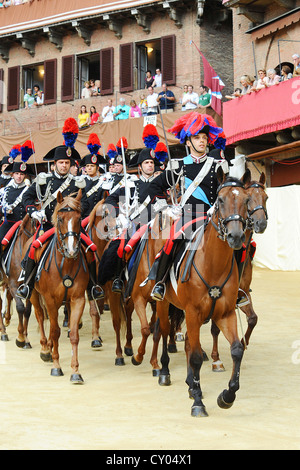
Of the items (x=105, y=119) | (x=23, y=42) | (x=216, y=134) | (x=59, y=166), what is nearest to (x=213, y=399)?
(x=216, y=134)

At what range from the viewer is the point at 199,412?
681cm

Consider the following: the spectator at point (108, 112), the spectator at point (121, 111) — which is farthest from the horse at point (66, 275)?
the spectator at point (108, 112)

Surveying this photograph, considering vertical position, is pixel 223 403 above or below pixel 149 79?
below

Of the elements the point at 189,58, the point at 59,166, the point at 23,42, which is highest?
the point at 23,42

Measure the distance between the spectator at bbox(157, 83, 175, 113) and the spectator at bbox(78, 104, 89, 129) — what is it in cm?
331

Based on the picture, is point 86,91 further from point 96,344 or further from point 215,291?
point 215,291

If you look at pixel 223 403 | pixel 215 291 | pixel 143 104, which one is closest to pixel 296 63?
pixel 143 104

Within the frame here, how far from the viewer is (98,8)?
29.6 meters

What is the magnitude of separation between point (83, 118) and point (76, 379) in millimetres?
20735

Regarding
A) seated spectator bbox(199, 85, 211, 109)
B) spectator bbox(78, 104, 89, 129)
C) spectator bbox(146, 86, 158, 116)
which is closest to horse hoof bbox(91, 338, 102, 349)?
seated spectator bbox(199, 85, 211, 109)

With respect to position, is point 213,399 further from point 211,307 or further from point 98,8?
point 98,8

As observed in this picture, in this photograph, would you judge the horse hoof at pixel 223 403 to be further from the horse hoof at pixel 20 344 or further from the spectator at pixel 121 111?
the spectator at pixel 121 111

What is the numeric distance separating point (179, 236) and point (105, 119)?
20680 millimetres

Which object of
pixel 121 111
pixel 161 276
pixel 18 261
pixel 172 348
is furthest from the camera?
pixel 121 111
